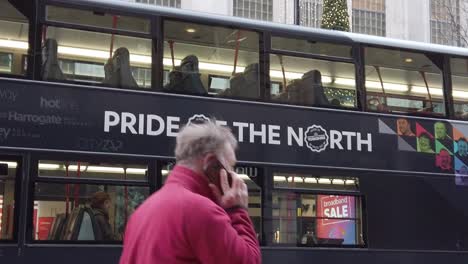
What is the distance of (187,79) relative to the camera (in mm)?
8031

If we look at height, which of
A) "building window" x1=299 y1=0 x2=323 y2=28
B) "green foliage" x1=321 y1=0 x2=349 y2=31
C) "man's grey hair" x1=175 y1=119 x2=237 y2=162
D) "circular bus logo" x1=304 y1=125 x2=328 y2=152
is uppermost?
"building window" x1=299 y1=0 x2=323 y2=28

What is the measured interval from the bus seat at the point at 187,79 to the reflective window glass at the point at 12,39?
169cm

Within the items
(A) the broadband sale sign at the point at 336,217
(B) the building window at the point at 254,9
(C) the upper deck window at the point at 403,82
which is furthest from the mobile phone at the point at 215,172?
(B) the building window at the point at 254,9

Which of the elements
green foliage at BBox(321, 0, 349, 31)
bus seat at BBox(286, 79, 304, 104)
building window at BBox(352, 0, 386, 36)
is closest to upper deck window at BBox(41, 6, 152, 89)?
bus seat at BBox(286, 79, 304, 104)

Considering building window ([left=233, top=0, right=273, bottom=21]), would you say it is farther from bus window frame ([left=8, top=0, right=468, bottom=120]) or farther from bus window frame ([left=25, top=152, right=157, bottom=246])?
bus window frame ([left=25, top=152, right=157, bottom=246])

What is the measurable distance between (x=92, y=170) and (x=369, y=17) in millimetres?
26545

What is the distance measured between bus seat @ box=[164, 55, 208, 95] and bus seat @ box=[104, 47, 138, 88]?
1.50 ft

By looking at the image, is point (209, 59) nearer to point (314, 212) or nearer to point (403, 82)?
point (314, 212)

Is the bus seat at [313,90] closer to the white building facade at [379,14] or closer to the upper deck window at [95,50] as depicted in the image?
the upper deck window at [95,50]

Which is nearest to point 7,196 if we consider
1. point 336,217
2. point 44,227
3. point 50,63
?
point 44,227

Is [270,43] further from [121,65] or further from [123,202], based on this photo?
[123,202]

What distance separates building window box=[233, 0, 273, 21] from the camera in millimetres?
29000

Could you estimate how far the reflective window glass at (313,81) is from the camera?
8523mm

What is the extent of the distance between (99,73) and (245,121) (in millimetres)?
1882
